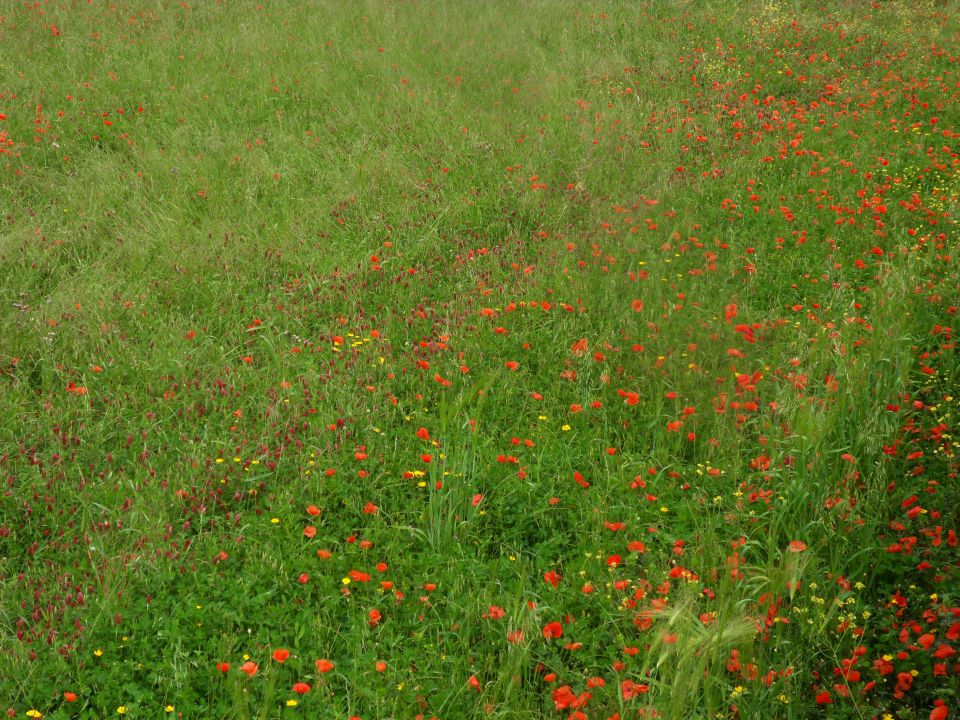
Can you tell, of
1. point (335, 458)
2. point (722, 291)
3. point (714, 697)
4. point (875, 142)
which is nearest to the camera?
point (714, 697)

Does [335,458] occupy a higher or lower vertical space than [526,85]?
lower

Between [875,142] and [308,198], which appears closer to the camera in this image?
[308,198]

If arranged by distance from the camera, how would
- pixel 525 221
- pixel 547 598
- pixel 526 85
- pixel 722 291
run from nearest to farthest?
pixel 547 598
pixel 722 291
pixel 525 221
pixel 526 85

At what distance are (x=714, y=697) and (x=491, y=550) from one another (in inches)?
51.0

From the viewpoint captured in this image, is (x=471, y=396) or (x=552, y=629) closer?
(x=552, y=629)

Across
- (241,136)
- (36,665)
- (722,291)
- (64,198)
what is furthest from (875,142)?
(36,665)

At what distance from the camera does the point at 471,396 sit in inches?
188

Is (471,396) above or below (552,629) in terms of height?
above

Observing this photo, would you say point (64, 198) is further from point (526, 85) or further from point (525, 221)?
point (526, 85)

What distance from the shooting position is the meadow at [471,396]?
326 centimetres

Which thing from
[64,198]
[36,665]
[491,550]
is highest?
[64,198]

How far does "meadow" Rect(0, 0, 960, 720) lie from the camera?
128 inches

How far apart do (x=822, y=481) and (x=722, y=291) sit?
216 centimetres

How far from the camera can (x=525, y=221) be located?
708 cm
